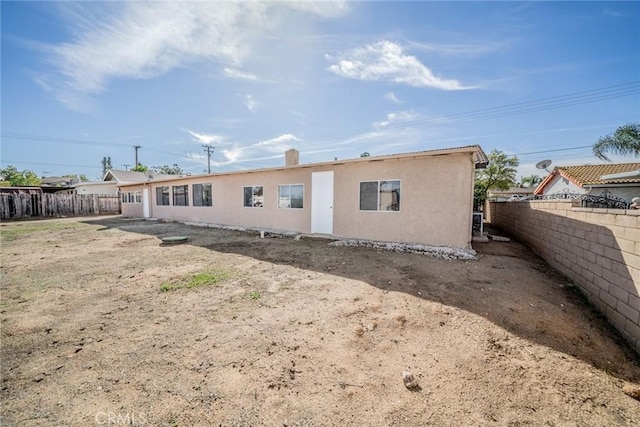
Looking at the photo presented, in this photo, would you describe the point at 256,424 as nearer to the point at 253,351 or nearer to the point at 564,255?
the point at 253,351

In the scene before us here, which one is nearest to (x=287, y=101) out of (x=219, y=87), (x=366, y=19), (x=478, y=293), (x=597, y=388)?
(x=219, y=87)

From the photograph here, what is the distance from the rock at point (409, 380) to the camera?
211 centimetres

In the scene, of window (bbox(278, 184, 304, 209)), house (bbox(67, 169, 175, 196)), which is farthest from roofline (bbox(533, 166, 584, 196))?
house (bbox(67, 169, 175, 196))

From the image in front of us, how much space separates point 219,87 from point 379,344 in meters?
12.0

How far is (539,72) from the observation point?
10.9 metres

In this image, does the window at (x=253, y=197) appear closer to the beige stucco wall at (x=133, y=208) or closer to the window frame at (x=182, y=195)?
the window frame at (x=182, y=195)

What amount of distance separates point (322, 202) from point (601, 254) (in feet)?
22.7

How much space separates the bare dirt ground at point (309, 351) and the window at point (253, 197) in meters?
6.10

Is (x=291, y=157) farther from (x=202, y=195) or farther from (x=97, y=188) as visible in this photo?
(x=97, y=188)

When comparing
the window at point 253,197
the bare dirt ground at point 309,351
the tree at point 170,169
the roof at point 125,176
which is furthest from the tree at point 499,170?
the tree at point 170,169

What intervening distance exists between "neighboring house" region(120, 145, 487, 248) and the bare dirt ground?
85.6 inches

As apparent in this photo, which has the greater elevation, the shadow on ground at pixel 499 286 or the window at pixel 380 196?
the window at pixel 380 196

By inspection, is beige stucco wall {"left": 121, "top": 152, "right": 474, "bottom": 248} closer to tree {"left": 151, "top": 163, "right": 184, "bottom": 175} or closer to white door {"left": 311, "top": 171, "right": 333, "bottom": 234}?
white door {"left": 311, "top": 171, "right": 333, "bottom": 234}

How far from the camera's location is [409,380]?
2166 millimetres
